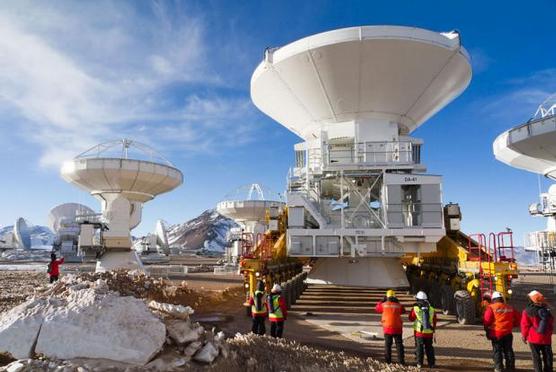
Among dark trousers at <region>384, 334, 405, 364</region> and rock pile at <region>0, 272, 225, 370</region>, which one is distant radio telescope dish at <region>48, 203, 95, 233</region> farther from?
dark trousers at <region>384, 334, 405, 364</region>

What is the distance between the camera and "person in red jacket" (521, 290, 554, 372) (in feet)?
21.2

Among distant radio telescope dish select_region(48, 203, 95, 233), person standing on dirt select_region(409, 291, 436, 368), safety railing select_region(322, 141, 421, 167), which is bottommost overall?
person standing on dirt select_region(409, 291, 436, 368)

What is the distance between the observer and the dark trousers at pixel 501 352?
7.00m

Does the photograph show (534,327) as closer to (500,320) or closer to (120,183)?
(500,320)

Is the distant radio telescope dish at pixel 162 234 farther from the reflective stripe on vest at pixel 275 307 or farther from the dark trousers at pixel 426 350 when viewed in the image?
the dark trousers at pixel 426 350

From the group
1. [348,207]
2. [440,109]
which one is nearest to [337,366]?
[348,207]

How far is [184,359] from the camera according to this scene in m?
5.76

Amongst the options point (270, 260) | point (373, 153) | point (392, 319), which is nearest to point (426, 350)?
point (392, 319)

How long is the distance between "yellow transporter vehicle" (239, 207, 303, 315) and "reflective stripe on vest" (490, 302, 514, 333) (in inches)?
266

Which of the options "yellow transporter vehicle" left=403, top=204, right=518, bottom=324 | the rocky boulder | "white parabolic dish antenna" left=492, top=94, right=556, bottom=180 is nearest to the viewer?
the rocky boulder

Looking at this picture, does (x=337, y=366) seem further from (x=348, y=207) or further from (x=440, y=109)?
(x=440, y=109)

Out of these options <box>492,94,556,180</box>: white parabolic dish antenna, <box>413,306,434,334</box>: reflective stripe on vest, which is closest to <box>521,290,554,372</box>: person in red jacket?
<box>413,306,434,334</box>: reflective stripe on vest

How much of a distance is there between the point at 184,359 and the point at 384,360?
151 inches

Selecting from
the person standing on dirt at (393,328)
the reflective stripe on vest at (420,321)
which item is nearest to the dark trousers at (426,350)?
the reflective stripe on vest at (420,321)
